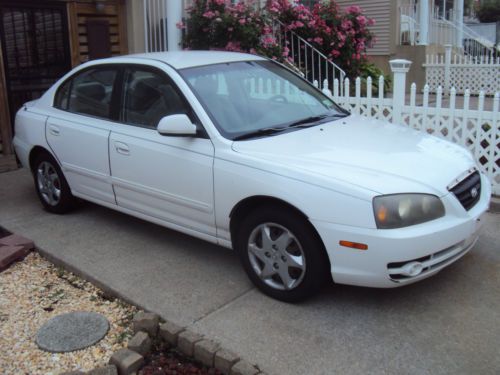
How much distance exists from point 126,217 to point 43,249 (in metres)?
1.03

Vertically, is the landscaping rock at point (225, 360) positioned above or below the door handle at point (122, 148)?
below

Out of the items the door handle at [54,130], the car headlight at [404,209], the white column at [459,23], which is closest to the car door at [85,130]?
the door handle at [54,130]

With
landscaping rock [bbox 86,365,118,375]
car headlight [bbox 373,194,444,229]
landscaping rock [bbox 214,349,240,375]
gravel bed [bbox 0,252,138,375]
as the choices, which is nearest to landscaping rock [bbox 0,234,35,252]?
gravel bed [bbox 0,252,138,375]

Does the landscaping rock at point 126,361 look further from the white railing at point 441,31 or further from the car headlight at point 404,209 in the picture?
the white railing at point 441,31

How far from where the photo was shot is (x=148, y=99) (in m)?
4.74

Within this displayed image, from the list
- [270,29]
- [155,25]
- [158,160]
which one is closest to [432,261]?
[158,160]

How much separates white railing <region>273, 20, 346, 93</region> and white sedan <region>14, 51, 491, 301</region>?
4.65 m

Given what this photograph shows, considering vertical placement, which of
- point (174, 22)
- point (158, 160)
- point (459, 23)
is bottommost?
point (158, 160)

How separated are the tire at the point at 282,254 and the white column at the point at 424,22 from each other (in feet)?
44.9

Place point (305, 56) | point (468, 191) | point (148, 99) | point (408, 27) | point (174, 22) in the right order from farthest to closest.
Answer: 1. point (408, 27)
2. point (305, 56)
3. point (174, 22)
4. point (148, 99)
5. point (468, 191)

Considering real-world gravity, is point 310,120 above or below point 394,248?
above

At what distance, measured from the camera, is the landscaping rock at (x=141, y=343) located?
334 cm

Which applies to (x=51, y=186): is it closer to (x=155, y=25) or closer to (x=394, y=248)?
(x=394, y=248)

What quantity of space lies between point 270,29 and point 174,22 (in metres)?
1.60
